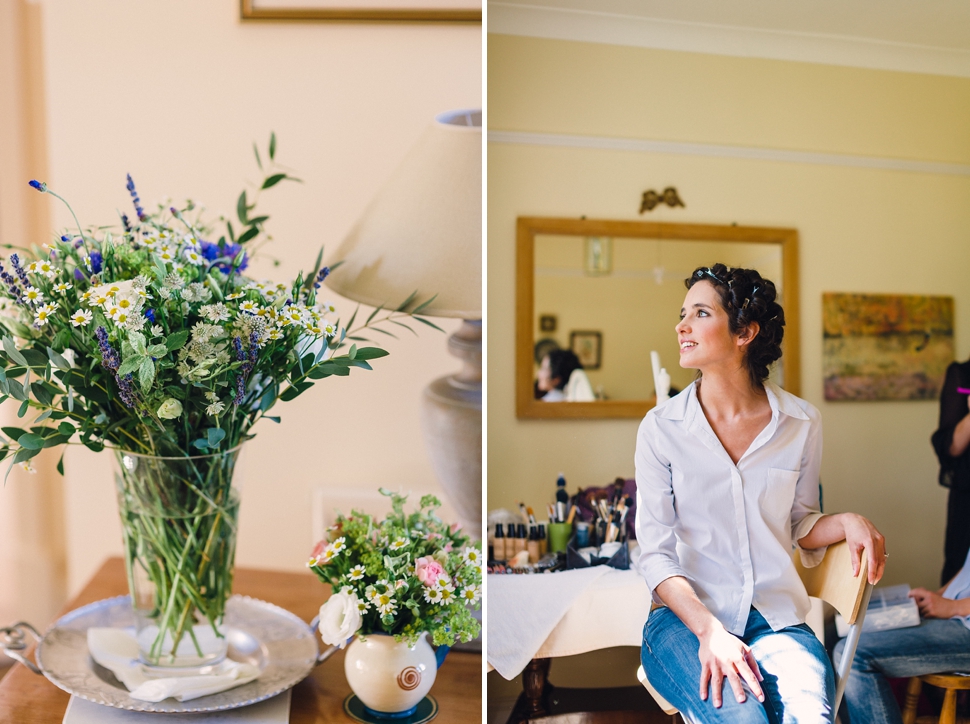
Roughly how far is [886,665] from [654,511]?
0.32 meters

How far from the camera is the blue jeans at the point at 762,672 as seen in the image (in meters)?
0.76

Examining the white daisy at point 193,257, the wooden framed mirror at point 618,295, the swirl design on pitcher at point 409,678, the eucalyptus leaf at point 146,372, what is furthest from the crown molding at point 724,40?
the swirl design on pitcher at point 409,678

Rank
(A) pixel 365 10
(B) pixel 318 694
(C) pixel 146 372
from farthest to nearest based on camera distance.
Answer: (A) pixel 365 10, (B) pixel 318 694, (C) pixel 146 372

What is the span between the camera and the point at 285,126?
1.25 metres

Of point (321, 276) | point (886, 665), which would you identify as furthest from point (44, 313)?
point (886, 665)

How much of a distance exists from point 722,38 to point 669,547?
24.3 inches

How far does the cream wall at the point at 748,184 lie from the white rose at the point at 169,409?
0.37 metres

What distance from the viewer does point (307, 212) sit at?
1.27 m

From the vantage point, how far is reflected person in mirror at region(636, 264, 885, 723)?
2.58 ft

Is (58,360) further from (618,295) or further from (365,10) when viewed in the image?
(365,10)

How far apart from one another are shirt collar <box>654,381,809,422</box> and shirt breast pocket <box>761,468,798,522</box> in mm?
67

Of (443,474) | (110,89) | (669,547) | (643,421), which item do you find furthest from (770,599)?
(110,89)

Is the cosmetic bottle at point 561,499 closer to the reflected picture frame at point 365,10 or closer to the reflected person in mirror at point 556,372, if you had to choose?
the reflected person in mirror at point 556,372

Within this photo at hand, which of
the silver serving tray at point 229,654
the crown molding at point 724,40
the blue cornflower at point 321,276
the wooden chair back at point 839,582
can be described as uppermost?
the crown molding at point 724,40
